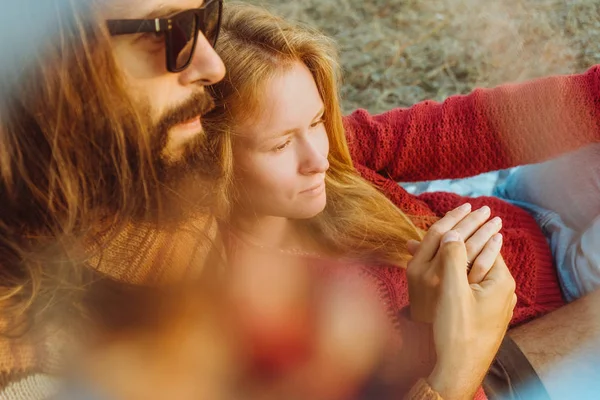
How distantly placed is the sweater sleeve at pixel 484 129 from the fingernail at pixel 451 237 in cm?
34

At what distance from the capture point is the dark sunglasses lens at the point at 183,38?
0.78 meters

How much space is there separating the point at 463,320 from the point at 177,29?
51 centimetres

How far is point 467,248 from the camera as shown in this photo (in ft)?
2.96

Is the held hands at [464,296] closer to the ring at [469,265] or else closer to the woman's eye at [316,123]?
the ring at [469,265]

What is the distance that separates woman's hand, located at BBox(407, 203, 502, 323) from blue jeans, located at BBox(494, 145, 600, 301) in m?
0.34

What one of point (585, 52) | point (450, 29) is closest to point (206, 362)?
point (585, 52)

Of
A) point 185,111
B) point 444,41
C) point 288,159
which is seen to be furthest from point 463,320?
point 444,41

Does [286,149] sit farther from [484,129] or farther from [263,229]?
[484,129]

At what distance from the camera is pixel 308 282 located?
1067 millimetres

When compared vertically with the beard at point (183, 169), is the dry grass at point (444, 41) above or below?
below

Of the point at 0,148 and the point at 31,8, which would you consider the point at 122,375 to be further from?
the point at 31,8

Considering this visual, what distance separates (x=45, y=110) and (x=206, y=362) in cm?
42

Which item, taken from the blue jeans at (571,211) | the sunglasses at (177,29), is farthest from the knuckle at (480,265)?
the sunglasses at (177,29)

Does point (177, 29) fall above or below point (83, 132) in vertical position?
above
